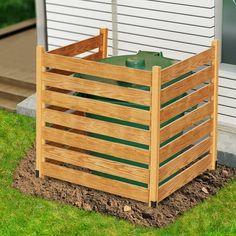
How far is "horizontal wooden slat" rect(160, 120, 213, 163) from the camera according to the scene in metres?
8.63

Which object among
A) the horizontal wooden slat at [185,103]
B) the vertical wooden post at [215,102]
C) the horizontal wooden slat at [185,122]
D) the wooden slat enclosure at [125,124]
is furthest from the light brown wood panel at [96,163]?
the vertical wooden post at [215,102]

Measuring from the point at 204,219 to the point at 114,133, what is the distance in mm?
1204

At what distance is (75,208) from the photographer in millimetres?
8852

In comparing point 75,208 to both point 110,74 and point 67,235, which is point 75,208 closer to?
point 67,235

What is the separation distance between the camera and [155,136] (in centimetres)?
840

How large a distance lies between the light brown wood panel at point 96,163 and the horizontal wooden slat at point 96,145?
9 cm

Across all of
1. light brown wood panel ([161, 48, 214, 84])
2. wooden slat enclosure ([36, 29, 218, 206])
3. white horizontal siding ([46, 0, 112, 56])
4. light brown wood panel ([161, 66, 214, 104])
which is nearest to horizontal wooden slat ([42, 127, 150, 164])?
wooden slat enclosure ([36, 29, 218, 206])

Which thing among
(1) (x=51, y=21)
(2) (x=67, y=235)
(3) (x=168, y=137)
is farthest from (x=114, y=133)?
(1) (x=51, y=21)

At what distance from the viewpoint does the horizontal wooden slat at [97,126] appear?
27.9 feet

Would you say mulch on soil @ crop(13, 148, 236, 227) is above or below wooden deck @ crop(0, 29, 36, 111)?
below

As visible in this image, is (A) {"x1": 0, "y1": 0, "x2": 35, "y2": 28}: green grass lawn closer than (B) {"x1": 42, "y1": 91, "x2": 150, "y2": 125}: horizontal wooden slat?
No

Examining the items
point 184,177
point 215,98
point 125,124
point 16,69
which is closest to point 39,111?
point 125,124

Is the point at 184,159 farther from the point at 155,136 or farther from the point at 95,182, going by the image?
the point at 95,182

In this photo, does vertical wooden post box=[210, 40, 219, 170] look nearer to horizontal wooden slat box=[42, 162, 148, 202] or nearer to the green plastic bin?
the green plastic bin
